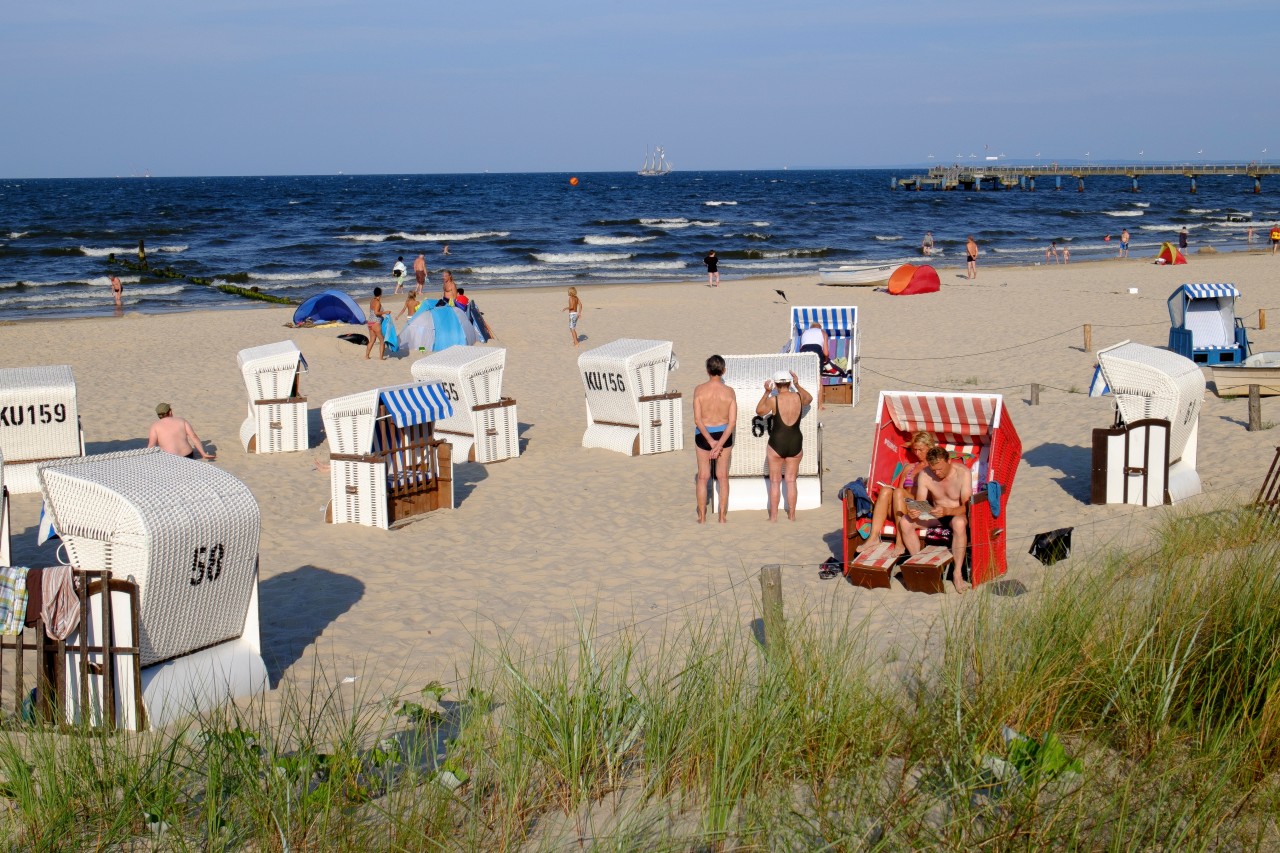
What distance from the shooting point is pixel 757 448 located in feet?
32.3

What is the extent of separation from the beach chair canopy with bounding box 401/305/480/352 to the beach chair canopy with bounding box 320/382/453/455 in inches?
320

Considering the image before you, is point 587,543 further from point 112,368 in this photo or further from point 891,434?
point 112,368

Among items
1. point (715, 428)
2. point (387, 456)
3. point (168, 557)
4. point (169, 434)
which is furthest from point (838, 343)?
point (168, 557)

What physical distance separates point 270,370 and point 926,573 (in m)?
7.89

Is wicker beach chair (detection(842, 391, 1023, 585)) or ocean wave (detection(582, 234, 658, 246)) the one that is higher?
ocean wave (detection(582, 234, 658, 246))

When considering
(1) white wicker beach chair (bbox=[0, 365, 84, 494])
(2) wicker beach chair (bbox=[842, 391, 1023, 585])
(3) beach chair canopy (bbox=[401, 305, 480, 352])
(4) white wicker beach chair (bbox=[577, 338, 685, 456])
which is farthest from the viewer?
(3) beach chair canopy (bbox=[401, 305, 480, 352])

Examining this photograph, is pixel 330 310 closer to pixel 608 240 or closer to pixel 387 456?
pixel 387 456

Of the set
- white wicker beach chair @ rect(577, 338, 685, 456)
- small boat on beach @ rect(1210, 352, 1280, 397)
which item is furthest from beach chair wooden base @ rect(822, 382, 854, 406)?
small boat on beach @ rect(1210, 352, 1280, 397)

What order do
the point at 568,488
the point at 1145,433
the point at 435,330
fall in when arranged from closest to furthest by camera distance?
the point at 1145,433 < the point at 568,488 < the point at 435,330

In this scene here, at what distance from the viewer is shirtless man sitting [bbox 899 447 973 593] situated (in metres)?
7.20

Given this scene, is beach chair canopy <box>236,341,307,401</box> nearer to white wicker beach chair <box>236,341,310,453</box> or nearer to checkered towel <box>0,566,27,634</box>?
white wicker beach chair <box>236,341,310,453</box>

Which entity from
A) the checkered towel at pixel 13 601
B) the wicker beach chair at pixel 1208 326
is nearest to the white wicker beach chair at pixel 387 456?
the checkered towel at pixel 13 601

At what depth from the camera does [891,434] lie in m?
8.55

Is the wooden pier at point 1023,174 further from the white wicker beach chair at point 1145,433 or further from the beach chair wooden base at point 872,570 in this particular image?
the beach chair wooden base at point 872,570
